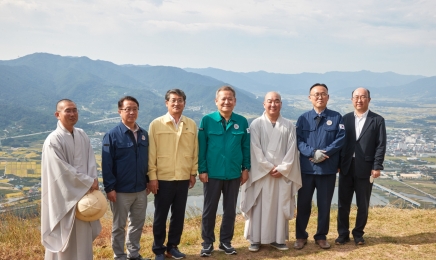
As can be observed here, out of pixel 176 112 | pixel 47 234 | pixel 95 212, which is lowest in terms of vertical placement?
pixel 47 234

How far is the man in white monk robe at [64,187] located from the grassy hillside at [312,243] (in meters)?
1.15

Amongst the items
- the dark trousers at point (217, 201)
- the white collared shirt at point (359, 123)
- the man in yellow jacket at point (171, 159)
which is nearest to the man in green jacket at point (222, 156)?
the dark trousers at point (217, 201)

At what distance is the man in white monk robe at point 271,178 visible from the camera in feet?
15.6

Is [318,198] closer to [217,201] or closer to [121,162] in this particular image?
[217,201]

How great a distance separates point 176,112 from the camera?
4.41m

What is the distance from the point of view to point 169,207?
14.8 ft

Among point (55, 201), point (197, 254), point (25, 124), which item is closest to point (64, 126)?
point (55, 201)

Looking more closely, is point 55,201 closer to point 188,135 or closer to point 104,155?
point 104,155

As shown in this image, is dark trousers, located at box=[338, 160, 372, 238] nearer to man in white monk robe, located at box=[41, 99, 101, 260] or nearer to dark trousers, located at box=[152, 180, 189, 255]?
dark trousers, located at box=[152, 180, 189, 255]

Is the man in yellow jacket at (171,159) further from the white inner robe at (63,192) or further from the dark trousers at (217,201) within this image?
the white inner robe at (63,192)

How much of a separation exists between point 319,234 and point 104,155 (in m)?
3.22

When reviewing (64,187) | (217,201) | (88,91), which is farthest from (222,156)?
(88,91)

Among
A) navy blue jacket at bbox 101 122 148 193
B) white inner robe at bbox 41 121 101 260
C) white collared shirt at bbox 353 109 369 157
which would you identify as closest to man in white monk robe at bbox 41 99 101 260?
white inner robe at bbox 41 121 101 260

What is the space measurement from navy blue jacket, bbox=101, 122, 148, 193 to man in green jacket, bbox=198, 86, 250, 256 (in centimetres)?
81
